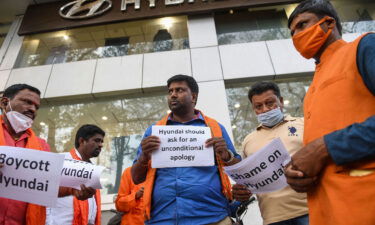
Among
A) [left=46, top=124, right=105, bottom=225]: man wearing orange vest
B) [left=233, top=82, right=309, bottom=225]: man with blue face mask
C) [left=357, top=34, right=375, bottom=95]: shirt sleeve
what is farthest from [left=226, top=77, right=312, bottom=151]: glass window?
[left=357, top=34, right=375, bottom=95]: shirt sleeve

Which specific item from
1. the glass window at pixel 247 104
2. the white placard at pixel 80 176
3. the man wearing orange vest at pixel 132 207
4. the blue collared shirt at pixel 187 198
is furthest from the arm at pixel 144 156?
the glass window at pixel 247 104

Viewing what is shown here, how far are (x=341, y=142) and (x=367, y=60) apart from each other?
0.37 m

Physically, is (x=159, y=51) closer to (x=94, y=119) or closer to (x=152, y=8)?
(x=152, y=8)

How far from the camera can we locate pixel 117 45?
7.30m

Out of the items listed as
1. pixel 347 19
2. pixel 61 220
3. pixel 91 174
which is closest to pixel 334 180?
pixel 91 174

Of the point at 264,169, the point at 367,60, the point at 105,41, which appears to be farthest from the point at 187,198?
the point at 105,41

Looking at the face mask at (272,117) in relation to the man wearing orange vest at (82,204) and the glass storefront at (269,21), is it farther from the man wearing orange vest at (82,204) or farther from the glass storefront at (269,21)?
the glass storefront at (269,21)

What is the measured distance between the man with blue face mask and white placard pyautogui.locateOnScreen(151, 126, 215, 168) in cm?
46

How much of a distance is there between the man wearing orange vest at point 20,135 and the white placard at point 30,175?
0.25 meters

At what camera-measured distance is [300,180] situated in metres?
1.17

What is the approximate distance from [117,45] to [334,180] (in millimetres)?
7119

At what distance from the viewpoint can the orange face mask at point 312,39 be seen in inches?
55.9

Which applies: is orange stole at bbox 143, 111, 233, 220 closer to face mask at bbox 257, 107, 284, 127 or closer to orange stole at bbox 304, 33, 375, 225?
face mask at bbox 257, 107, 284, 127

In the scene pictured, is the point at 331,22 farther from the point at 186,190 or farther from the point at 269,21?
the point at 269,21
